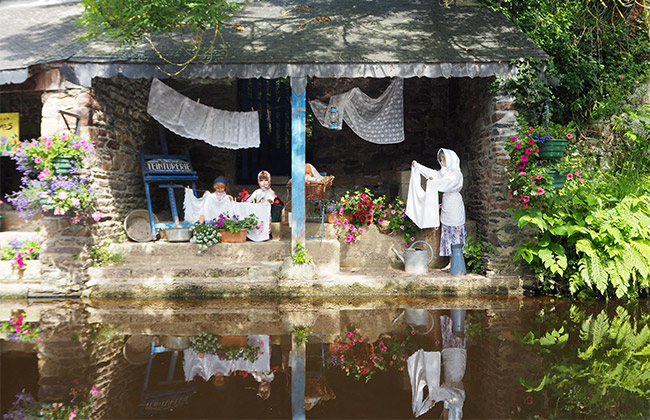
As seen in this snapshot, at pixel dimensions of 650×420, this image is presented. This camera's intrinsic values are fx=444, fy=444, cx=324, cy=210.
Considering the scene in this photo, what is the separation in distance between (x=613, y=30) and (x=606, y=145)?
7.12 feet

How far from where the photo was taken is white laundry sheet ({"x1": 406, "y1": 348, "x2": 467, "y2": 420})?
3.03 metres

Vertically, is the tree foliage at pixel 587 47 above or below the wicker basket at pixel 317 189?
above

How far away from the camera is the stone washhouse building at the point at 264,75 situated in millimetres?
6402

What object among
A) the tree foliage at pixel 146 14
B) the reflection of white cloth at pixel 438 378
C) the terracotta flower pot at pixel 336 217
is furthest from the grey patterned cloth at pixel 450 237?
the tree foliage at pixel 146 14

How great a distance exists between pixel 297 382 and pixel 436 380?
3.52 ft

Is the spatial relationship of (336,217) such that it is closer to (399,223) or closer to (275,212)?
(399,223)

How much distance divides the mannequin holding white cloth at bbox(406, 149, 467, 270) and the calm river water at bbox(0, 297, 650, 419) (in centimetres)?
155

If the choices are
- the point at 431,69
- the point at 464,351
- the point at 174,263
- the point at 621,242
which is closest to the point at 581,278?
the point at 621,242

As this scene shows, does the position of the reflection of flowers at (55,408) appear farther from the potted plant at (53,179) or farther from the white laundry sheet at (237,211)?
the white laundry sheet at (237,211)

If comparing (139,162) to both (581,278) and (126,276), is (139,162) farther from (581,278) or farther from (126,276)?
(581,278)

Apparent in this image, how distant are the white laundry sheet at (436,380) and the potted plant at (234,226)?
3.89 m

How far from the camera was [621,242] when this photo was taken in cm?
586

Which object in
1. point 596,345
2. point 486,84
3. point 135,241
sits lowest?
point 135,241

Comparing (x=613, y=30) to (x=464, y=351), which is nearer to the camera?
(x=464, y=351)
